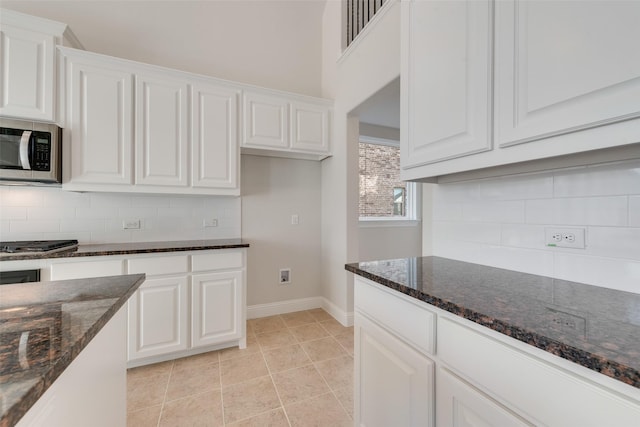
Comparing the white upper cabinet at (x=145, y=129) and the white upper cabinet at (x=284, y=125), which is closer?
the white upper cabinet at (x=145, y=129)

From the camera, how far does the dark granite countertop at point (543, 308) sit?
0.52 meters

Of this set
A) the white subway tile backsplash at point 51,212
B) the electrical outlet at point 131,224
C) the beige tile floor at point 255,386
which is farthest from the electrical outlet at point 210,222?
the beige tile floor at point 255,386

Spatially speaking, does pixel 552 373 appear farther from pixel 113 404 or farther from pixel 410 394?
pixel 113 404

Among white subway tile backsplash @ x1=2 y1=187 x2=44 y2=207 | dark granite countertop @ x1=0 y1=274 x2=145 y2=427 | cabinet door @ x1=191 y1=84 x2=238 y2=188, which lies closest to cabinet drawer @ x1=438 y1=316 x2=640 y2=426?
dark granite countertop @ x1=0 y1=274 x2=145 y2=427

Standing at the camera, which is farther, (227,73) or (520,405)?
(227,73)

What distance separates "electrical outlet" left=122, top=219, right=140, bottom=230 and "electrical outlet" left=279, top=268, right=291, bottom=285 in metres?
1.47

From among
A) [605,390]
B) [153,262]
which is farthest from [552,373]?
[153,262]

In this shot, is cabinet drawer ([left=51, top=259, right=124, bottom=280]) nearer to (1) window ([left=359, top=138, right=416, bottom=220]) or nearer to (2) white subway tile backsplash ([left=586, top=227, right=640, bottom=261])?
(2) white subway tile backsplash ([left=586, top=227, right=640, bottom=261])

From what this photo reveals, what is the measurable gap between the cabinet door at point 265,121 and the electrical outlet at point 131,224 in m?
1.19

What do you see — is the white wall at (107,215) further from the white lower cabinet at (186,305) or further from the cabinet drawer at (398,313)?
the cabinet drawer at (398,313)

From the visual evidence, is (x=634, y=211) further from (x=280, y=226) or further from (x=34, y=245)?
(x=34, y=245)

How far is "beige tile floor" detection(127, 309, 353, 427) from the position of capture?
1489 millimetres

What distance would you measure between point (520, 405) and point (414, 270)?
592 mm

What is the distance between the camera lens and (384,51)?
6.77ft
